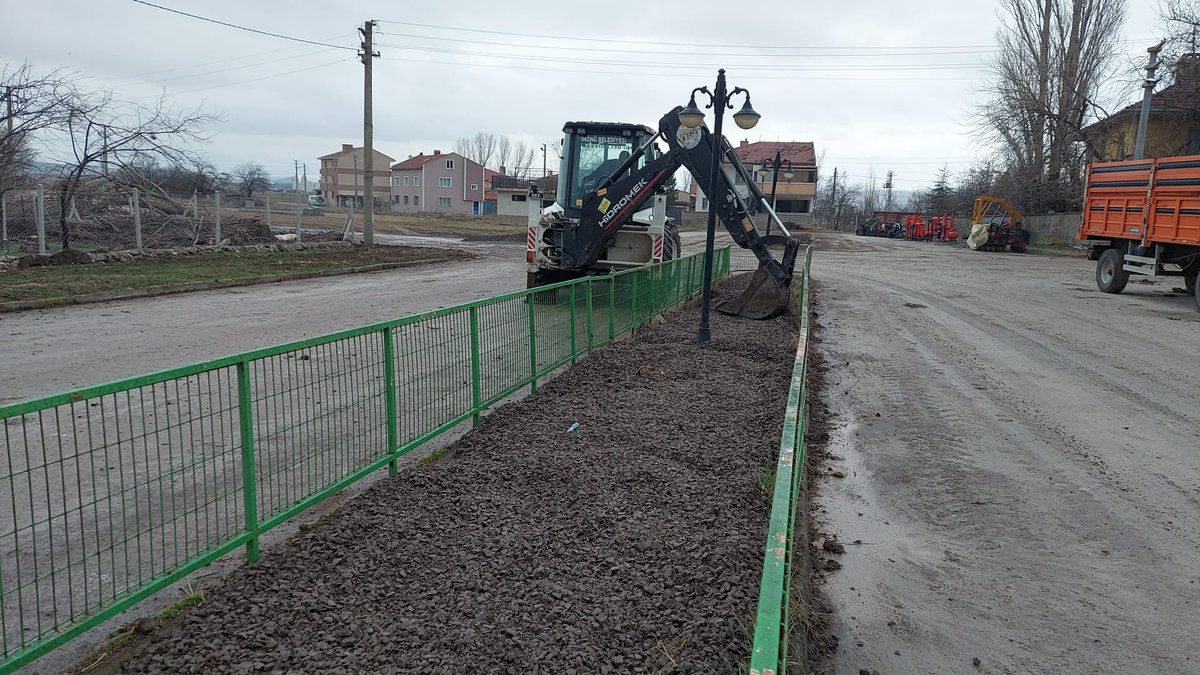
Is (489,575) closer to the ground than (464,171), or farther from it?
closer to the ground

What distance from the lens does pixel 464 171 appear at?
341ft

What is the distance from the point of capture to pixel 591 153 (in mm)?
15984

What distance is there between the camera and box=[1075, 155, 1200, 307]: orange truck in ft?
52.6

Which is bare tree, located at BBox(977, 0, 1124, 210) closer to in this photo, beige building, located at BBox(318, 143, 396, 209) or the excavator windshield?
the excavator windshield

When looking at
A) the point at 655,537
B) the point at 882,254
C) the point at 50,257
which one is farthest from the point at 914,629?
the point at 882,254

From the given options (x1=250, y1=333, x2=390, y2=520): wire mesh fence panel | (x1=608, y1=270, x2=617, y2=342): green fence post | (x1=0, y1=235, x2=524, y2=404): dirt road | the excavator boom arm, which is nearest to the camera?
(x1=250, y1=333, x2=390, y2=520): wire mesh fence panel

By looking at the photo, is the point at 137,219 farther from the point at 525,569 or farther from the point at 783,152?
the point at 783,152

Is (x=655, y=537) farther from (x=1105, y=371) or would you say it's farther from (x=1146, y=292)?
(x=1146, y=292)

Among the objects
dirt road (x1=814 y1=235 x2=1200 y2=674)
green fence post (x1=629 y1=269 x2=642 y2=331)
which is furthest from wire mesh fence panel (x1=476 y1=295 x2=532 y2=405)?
green fence post (x1=629 y1=269 x2=642 y2=331)

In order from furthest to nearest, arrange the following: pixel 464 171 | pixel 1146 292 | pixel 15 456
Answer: pixel 464 171
pixel 1146 292
pixel 15 456

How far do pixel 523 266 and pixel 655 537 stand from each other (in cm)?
2033

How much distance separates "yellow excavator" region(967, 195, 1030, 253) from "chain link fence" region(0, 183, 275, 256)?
1394 inches

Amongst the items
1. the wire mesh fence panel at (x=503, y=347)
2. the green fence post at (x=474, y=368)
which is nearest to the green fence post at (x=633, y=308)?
the wire mesh fence panel at (x=503, y=347)

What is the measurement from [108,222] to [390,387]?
67.0 ft
